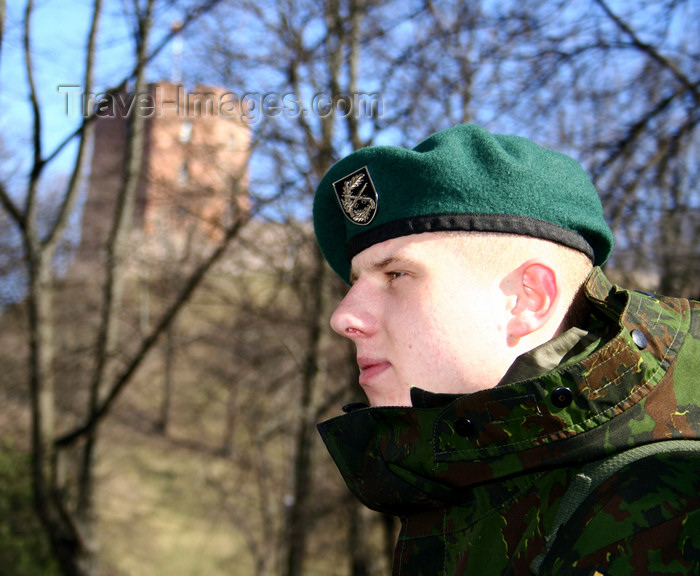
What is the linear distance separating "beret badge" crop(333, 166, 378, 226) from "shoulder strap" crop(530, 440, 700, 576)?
0.69 meters

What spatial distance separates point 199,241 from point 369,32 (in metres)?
3.75

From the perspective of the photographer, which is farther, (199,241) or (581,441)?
(199,241)

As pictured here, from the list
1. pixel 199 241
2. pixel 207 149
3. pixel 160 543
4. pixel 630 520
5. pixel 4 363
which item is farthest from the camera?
pixel 160 543

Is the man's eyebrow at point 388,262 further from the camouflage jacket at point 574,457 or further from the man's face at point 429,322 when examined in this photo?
the camouflage jacket at point 574,457

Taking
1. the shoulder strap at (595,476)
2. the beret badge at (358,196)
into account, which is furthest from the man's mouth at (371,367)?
the shoulder strap at (595,476)

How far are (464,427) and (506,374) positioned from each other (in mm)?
124

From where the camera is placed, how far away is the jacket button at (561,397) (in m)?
1.16

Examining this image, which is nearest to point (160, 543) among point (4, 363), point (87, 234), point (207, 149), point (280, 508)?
point (280, 508)

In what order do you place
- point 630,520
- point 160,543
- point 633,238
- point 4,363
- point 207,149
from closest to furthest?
1. point 630,520
2. point 633,238
3. point 207,149
4. point 4,363
5. point 160,543

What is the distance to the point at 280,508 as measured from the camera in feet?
39.7

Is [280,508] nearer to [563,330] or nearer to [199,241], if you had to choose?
[199,241]

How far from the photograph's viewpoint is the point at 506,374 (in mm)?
1267

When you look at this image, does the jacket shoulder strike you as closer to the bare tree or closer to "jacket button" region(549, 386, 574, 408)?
"jacket button" region(549, 386, 574, 408)

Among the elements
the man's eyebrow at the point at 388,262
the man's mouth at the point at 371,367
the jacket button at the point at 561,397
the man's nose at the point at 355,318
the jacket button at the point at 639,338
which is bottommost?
the jacket button at the point at 561,397
